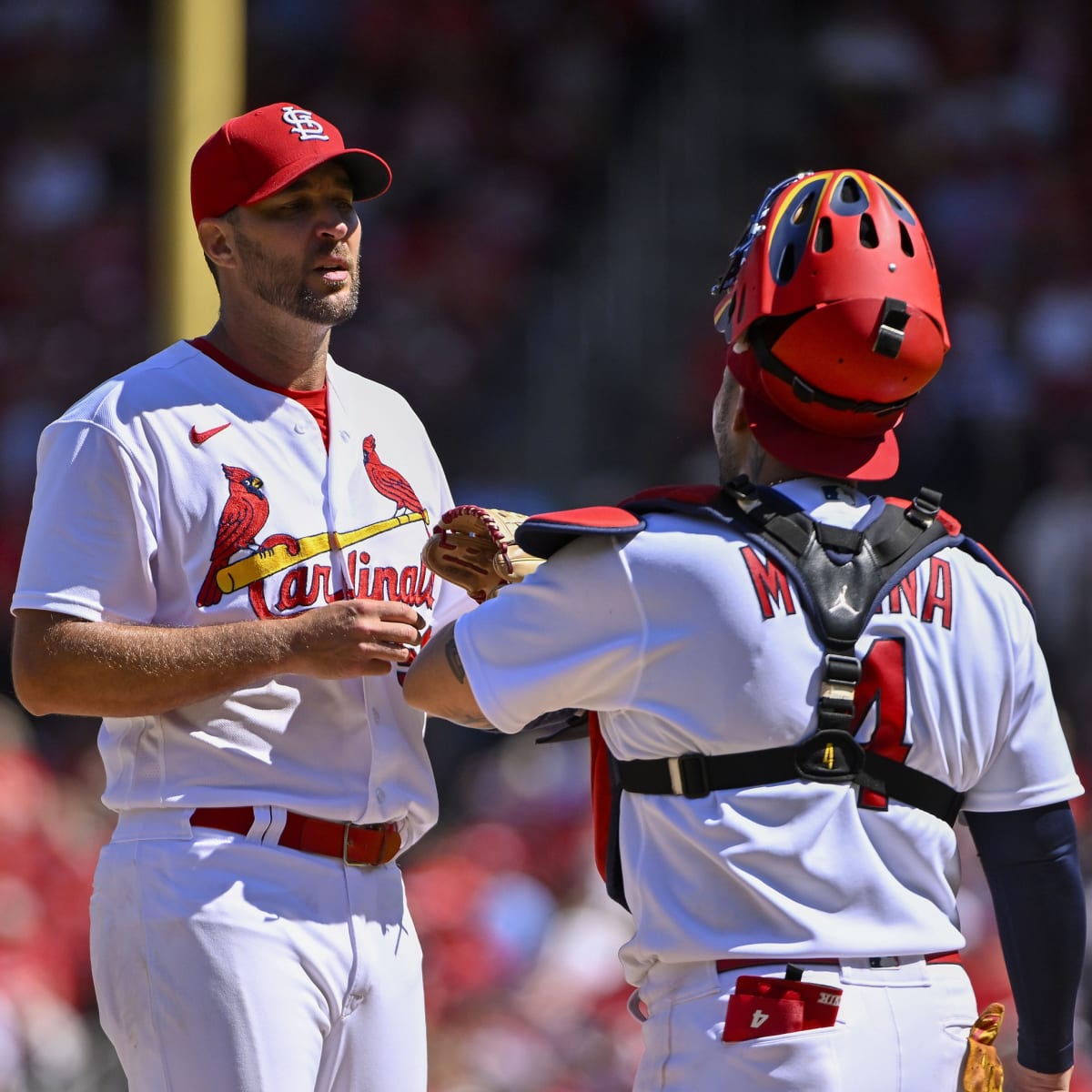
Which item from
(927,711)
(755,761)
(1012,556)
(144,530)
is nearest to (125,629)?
(144,530)

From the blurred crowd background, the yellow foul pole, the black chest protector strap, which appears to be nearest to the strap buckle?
the black chest protector strap

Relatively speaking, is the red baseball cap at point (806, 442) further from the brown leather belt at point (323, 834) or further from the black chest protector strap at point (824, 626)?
the brown leather belt at point (323, 834)

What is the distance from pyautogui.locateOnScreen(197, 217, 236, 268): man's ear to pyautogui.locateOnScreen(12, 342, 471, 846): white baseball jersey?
16cm

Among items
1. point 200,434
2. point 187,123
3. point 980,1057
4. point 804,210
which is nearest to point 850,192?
point 804,210

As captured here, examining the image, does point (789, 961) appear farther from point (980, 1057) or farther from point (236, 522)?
point (236, 522)

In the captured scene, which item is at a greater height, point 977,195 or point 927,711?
point 977,195

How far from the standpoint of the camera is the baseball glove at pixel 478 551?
8.94ft

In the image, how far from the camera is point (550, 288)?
995 cm

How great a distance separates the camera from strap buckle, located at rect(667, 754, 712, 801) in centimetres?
229

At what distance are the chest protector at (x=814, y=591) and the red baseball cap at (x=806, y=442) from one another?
0.25 ft

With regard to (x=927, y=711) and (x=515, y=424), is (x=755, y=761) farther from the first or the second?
(x=515, y=424)

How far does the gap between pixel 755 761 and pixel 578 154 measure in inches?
353

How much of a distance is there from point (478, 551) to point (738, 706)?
2.17 ft

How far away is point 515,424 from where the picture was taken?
8.88 metres
